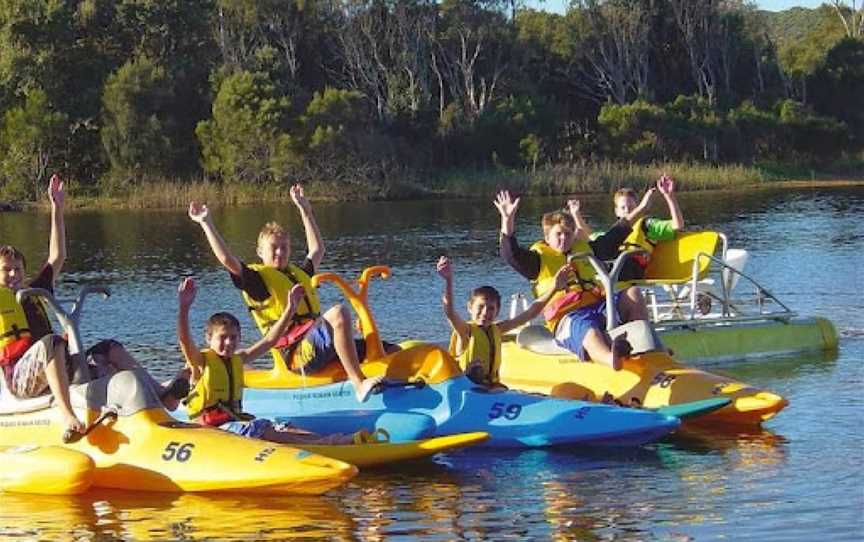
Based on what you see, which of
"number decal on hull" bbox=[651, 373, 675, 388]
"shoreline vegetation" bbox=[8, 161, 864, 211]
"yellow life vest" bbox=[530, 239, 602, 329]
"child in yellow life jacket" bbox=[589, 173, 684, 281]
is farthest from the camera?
"shoreline vegetation" bbox=[8, 161, 864, 211]

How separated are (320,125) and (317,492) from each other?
4358 cm

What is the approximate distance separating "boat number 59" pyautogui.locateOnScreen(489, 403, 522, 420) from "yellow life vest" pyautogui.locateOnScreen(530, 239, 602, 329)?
5.53 feet

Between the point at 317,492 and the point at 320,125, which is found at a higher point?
the point at 320,125

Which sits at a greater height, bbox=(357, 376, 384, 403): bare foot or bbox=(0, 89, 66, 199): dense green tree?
bbox=(0, 89, 66, 199): dense green tree

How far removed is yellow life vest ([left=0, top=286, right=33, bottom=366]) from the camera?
36.9 feet

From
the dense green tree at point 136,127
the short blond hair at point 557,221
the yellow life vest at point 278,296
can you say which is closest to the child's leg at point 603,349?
the short blond hair at point 557,221

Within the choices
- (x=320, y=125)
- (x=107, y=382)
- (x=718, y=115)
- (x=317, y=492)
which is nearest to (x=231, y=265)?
(x=107, y=382)

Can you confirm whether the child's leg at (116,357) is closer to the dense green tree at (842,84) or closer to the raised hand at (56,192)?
the raised hand at (56,192)

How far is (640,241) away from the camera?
15562 mm

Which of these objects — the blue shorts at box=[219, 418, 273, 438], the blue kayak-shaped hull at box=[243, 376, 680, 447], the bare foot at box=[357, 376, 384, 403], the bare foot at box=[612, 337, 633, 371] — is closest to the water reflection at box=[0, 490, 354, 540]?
the blue shorts at box=[219, 418, 273, 438]

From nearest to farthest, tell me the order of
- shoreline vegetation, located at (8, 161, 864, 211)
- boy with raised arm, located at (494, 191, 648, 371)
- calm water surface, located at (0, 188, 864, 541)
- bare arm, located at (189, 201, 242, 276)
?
calm water surface, located at (0, 188, 864, 541)
bare arm, located at (189, 201, 242, 276)
boy with raised arm, located at (494, 191, 648, 371)
shoreline vegetation, located at (8, 161, 864, 211)

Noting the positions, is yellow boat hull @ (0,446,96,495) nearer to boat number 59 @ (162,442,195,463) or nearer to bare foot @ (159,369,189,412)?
boat number 59 @ (162,442,195,463)

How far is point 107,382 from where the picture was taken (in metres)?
10.6

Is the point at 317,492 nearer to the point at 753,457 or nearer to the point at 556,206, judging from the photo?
the point at 753,457
